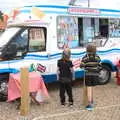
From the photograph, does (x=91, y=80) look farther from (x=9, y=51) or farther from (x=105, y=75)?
(x=105, y=75)

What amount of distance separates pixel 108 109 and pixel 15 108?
229 centimetres

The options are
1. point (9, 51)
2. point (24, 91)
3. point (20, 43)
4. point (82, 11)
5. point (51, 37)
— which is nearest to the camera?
point (24, 91)

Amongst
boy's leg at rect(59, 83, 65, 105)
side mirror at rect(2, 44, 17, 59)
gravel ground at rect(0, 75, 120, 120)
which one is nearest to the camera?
gravel ground at rect(0, 75, 120, 120)

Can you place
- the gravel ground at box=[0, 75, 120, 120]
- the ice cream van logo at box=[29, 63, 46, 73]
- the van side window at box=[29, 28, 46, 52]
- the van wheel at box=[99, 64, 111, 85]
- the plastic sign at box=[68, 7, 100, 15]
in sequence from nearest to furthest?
the gravel ground at box=[0, 75, 120, 120] → the ice cream van logo at box=[29, 63, 46, 73] → the van side window at box=[29, 28, 46, 52] → the plastic sign at box=[68, 7, 100, 15] → the van wheel at box=[99, 64, 111, 85]

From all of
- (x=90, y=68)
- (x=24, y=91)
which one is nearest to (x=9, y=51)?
(x=24, y=91)

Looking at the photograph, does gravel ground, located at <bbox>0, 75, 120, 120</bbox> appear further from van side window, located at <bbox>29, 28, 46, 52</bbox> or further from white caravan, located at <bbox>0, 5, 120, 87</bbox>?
van side window, located at <bbox>29, 28, 46, 52</bbox>

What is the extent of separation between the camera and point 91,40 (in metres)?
13.9

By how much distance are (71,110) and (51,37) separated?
119 inches

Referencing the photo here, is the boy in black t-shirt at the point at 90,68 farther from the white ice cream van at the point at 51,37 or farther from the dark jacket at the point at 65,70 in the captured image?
the white ice cream van at the point at 51,37

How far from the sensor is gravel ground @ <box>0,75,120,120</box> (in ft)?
31.4

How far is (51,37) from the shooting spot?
1261 centimetres

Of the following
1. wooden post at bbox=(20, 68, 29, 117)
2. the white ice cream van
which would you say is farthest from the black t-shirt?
the white ice cream van

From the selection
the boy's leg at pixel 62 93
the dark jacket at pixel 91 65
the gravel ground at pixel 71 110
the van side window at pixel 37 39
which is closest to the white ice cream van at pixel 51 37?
the van side window at pixel 37 39

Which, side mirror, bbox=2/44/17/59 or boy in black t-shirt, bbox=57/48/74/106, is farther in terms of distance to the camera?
side mirror, bbox=2/44/17/59
